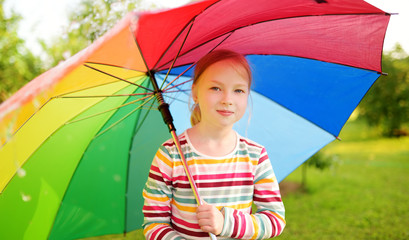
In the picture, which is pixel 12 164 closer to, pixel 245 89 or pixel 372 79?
A: pixel 245 89

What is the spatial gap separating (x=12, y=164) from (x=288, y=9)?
5.36 ft

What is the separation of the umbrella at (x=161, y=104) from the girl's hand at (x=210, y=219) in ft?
1.67

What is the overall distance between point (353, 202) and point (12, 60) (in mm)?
6143

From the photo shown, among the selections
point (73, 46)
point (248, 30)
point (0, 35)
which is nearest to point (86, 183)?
point (248, 30)

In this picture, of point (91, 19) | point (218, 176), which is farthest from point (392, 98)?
point (218, 176)

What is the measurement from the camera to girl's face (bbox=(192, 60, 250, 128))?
179cm

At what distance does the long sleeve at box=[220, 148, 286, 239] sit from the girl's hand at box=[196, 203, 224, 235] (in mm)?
33

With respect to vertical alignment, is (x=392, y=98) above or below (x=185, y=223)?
above

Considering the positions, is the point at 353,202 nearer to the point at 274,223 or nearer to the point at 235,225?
the point at 274,223

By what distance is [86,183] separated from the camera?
240 cm

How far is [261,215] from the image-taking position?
178 cm

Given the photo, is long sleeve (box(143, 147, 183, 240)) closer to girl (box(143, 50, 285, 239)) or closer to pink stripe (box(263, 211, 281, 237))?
girl (box(143, 50, 285, 239))

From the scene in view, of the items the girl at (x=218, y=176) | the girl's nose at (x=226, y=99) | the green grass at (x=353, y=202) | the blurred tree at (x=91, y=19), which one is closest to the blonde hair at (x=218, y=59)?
the girl at (x=218, y=176)

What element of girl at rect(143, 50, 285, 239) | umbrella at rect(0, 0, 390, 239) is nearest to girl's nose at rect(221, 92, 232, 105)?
girl at rect(143, 50, 285, 239)
